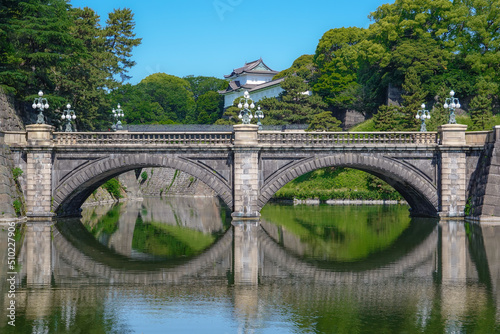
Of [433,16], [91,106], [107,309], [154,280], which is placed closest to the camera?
[107,309]

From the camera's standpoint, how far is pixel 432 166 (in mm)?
38375

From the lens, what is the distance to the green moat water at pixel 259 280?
15078 millimetres

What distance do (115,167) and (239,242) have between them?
12419 mm

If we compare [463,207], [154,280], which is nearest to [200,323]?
[154,280]

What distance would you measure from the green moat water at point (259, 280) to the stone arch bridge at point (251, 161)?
2932 millimetres

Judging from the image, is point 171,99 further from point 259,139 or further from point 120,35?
point 259,139

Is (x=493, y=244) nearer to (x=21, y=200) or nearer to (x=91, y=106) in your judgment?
(x=21, y=200)

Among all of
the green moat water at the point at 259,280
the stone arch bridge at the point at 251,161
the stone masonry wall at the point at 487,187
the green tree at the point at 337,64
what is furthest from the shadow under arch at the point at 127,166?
the green tree at the point at 337,64

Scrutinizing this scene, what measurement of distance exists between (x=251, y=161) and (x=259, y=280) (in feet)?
58.4

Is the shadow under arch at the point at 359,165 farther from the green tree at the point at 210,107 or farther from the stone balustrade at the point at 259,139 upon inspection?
the green tree at the point at 210,107

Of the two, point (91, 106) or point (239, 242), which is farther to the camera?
point (91, 106)

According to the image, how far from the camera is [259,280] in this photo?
20125mm

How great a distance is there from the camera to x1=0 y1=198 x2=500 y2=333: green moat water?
15.1 metres

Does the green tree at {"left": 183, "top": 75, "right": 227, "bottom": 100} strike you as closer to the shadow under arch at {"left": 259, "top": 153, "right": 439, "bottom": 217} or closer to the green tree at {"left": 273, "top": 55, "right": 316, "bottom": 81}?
the green tree at {"left": 273, "top": 55, "right": 316, "bottom": 81}
